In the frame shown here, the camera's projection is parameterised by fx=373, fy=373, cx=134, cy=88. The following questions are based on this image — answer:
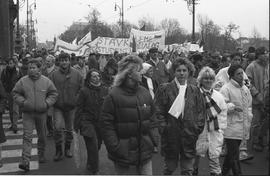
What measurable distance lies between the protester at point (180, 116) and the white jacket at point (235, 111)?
661 mm

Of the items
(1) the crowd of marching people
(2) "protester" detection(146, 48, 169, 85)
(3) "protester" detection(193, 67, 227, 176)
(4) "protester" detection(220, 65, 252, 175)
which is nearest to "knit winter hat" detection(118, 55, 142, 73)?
(1) the crowd of marching people

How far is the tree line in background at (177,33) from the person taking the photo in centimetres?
228

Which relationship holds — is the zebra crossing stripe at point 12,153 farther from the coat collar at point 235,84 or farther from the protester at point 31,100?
the coat collar at point 235,84

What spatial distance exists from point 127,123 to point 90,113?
7.28ft

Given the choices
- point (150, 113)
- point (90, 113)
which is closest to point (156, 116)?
point (150, 113)

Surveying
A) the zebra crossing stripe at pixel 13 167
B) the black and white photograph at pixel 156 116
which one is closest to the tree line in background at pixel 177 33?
the black and white photograph at pixel 156 116

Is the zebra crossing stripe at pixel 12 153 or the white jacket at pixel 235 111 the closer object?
the white jacket at pixel 235 111

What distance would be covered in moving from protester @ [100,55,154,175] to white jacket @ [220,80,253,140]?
1376mm

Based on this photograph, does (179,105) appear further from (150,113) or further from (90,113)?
(90,113)

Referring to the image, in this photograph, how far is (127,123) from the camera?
3285 millimetres

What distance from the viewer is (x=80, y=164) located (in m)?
5.60

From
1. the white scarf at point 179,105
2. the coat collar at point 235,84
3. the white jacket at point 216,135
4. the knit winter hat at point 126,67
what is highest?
the knit winter hat at point 126,67

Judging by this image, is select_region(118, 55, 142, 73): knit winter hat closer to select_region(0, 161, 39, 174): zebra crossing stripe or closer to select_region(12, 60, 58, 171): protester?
select_region(12, 60, 58, 171): protester

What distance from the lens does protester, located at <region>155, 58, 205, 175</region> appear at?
3666mm
